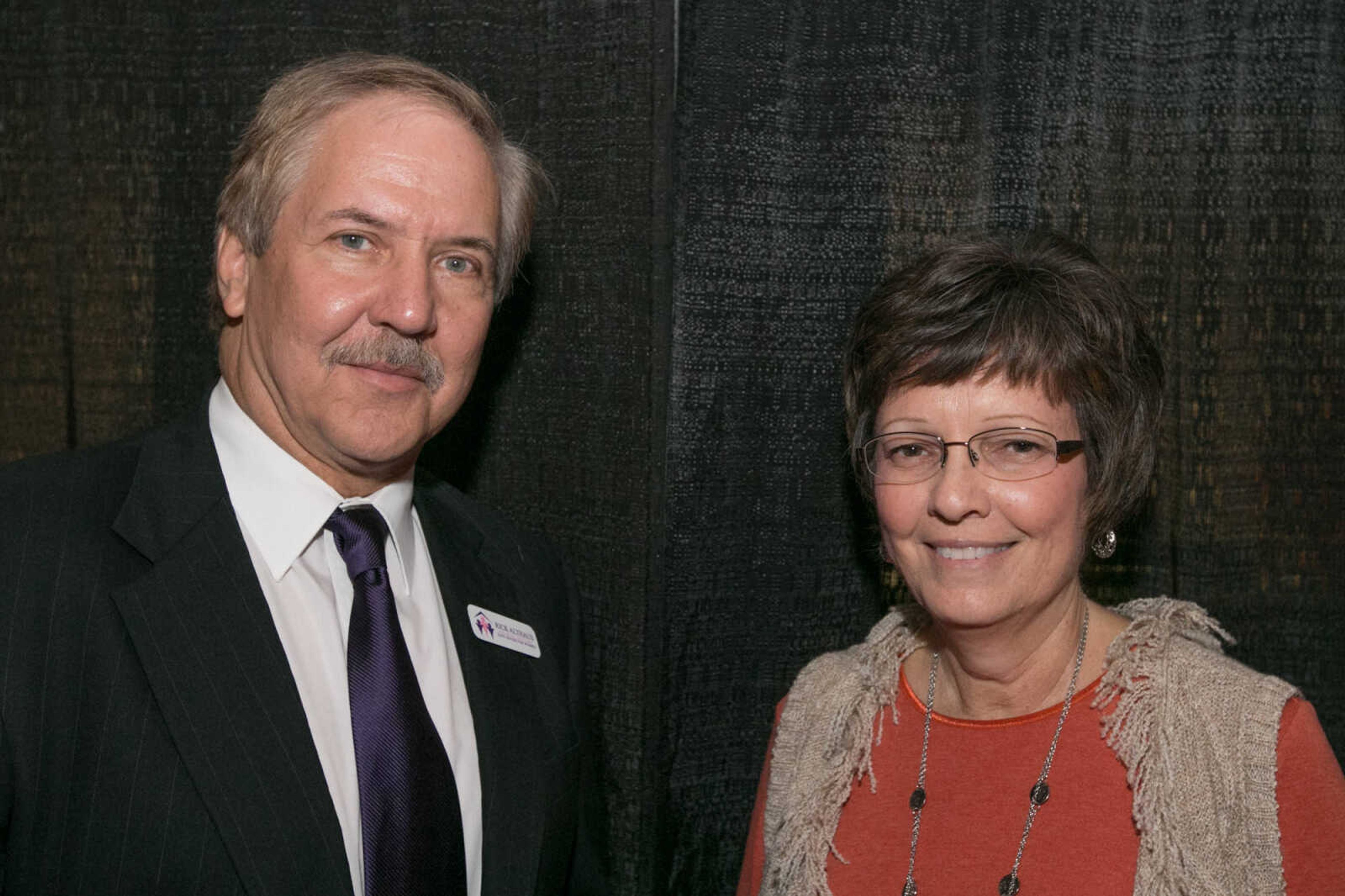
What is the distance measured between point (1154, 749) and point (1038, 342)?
59 cm

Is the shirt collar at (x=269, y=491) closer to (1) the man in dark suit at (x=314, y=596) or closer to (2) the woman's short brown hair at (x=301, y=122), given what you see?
(1) the man in dark suit at (x=314, y=596)

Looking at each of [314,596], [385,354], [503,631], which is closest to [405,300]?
[385,354]

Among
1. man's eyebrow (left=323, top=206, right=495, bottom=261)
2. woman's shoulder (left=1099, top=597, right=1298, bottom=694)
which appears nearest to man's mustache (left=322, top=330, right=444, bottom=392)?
man's eyebrow (left=323, top=206, right=495, bottom=261)

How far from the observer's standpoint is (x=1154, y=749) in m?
1.67

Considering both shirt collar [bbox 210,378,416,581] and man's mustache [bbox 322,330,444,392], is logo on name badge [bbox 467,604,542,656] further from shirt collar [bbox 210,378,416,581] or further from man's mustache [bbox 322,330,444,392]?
man's mustache [bbox 322,330,444,392]

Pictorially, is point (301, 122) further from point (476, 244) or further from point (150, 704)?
point (150, 704)

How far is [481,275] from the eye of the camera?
6.01 ft

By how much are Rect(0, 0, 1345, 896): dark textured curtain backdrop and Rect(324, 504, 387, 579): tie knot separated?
425 mm

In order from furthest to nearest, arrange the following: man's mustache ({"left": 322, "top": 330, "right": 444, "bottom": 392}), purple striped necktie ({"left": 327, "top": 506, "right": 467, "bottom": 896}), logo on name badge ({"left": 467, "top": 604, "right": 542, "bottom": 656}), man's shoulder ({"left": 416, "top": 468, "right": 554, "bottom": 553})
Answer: man's shoulder ({"left": 416, "top": 468, "right": 554, "bottom": 553}) → logo on name badge ({"left": 467, "top": 604, "right": 542, "bottom": 656}) → man's mustache ({"left": 322, "top": 330, "right": 444, "bottom": 392}) → purple striped necktie ({"left": 327, "top": 506, "right": 467, "bottom": 896})

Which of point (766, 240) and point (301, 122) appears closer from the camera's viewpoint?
point (301, 122)

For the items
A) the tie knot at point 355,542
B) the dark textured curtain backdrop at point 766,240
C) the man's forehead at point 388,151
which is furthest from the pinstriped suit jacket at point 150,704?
the dark textured curtain backdrop at point 766,240

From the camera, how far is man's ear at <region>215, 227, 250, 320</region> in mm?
1764

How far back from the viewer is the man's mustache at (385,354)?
1.66 metres

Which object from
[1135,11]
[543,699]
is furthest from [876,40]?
[543,699]
